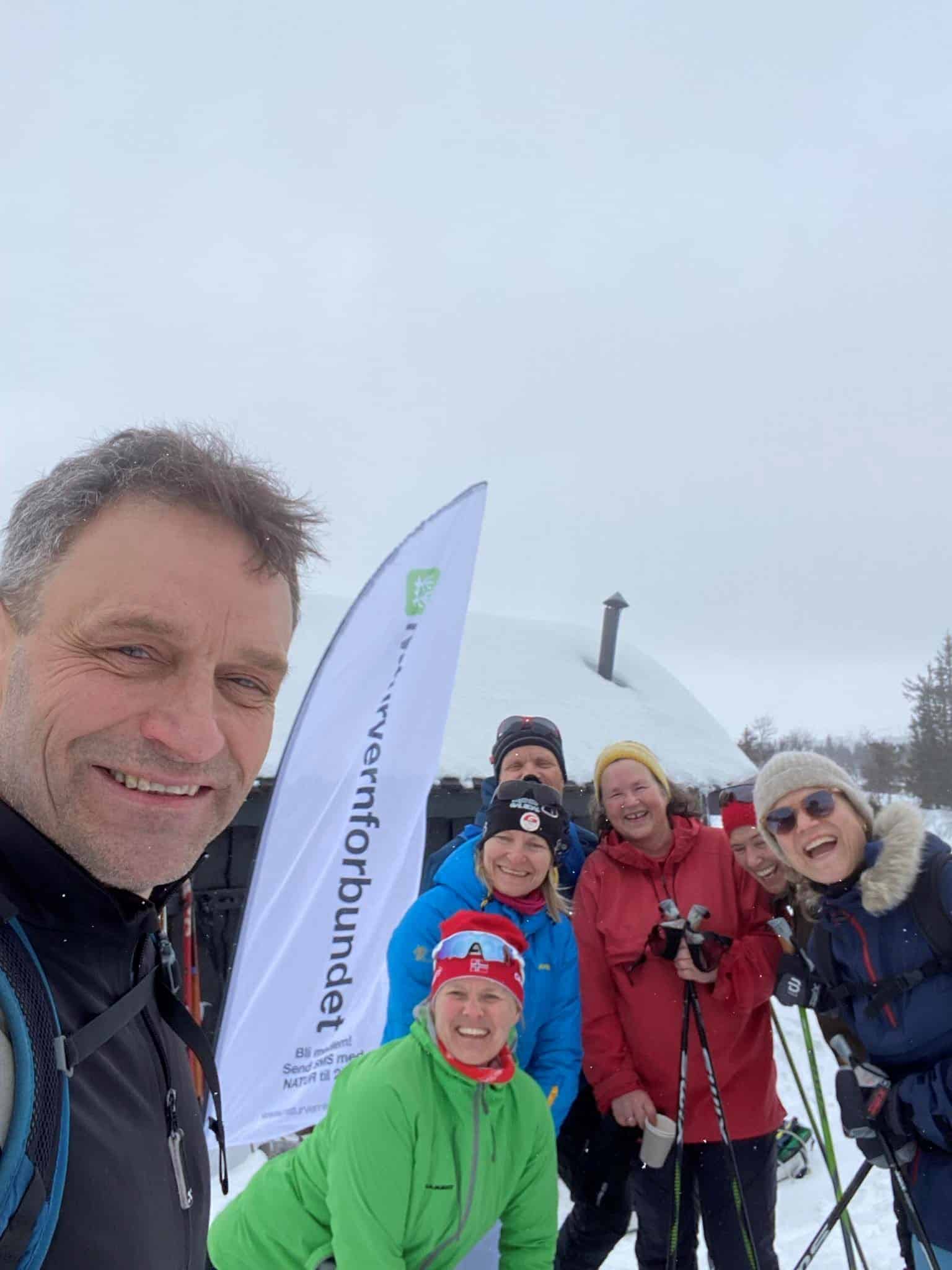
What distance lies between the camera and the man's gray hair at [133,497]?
108cm

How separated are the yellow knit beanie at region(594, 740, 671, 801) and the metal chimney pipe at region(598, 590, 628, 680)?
7325mm

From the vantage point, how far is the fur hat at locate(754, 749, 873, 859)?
262 cm

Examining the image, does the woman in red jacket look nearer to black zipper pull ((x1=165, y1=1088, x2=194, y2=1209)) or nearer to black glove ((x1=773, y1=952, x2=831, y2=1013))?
black glove ((x1=773, y1=952, x2=831, y2=1013))

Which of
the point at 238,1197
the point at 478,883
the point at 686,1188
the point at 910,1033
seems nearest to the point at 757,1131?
the point at 686,1188

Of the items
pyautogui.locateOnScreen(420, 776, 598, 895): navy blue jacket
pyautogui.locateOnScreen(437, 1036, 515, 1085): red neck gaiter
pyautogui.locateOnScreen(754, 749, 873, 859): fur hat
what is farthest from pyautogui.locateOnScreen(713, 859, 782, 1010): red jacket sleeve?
pyautogui.locateOnScreen(437, 1036, 515, 1085): red neck gaiter

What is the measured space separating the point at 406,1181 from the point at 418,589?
11.7 feet

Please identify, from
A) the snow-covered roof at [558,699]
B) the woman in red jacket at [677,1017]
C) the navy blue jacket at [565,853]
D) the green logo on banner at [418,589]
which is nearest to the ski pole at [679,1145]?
the woman in red jacket at [677,1017]

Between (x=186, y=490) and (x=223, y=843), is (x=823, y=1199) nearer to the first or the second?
(x=223, y=843)

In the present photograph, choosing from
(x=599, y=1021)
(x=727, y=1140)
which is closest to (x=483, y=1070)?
(x=599, y=1021)

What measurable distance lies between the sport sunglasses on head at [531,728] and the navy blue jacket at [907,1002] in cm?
128

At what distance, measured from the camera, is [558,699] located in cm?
902

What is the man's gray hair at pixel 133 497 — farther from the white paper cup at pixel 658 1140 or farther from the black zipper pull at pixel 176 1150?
the white paper cup at pixel 658 1140

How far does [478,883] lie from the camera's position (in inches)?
109

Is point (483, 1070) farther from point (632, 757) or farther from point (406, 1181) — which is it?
point (632, 757)
